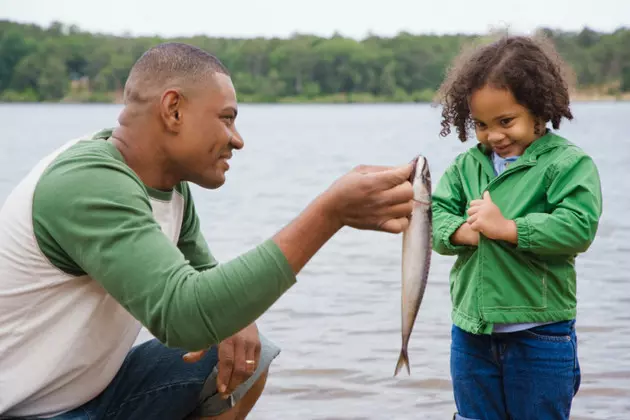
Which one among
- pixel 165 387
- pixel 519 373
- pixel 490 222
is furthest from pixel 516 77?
pixel 165 387

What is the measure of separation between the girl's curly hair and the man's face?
1344mm

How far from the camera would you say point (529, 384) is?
13.7 ft

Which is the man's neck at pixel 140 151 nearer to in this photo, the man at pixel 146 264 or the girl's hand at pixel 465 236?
the man at pixel 146 264

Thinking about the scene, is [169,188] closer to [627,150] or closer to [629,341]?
[629,341]

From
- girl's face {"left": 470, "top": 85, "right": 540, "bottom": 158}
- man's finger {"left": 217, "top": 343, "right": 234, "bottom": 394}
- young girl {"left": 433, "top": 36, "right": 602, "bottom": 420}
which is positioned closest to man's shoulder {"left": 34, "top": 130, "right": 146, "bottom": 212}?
man's finger {"left": 217, "top": 343, "right": 234, "bottom": 394}

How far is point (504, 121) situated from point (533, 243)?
612 millimetres

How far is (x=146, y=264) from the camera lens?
305 centimetres

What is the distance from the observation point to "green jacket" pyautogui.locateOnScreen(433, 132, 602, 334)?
409 cm

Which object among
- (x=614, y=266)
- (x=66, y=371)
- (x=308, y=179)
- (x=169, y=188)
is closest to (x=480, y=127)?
(x=169, y=188)

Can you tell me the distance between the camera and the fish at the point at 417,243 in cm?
347

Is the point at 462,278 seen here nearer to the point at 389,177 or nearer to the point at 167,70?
the point at 389,177

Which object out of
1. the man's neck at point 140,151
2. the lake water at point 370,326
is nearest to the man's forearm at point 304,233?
the man's neck at point 140,151

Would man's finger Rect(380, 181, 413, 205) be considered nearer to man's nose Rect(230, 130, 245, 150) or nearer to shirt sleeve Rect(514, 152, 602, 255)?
man's nose Rect(230, 130, 245, 150)

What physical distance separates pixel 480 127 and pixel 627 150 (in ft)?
109
